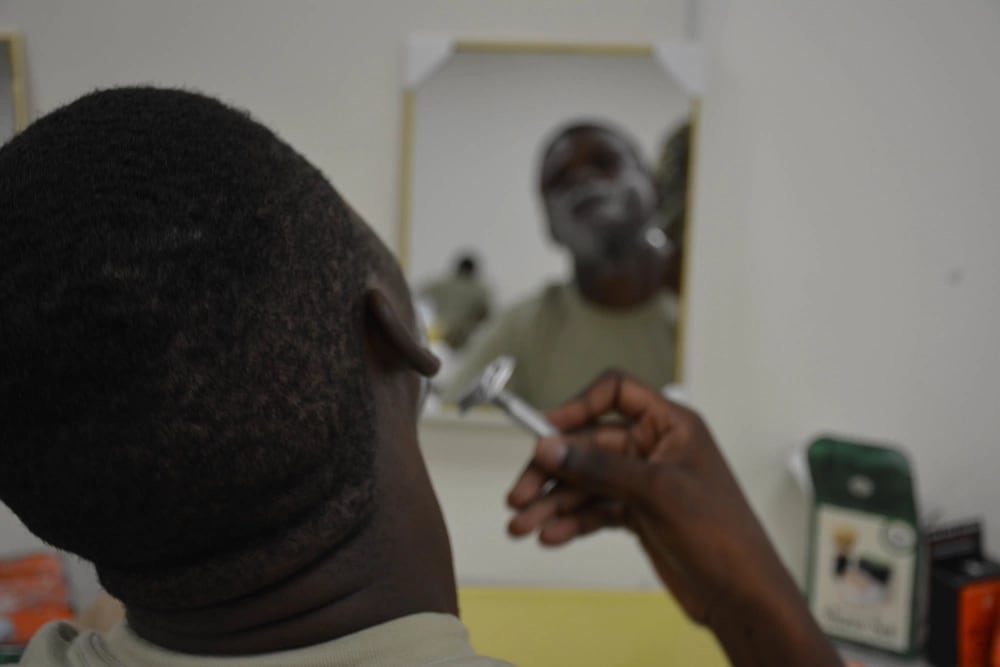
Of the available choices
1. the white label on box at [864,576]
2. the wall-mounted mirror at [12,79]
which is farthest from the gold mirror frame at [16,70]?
the white label on box at [864,576]

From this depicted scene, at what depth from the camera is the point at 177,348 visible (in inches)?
13.9

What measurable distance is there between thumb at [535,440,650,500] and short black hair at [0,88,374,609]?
31 cm

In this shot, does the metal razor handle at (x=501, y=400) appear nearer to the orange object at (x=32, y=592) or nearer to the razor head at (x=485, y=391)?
the razor head at (x=485, y=391)

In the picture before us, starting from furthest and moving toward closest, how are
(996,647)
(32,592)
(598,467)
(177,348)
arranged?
(32,592) → (996,647) → (598,467) → (177,348)

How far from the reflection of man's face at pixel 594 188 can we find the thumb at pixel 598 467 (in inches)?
15.5

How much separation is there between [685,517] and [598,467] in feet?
0.31

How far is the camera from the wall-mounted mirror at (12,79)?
0.99 metres

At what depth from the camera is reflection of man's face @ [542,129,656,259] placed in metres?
1.00

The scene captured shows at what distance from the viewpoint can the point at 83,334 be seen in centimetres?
34

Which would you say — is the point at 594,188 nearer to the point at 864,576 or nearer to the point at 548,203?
the point at 548,203

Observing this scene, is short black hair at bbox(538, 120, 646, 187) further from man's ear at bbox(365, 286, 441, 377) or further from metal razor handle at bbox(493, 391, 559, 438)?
man's ear at bbox(365, 286, 441, 377)

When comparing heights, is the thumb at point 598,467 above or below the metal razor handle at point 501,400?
below

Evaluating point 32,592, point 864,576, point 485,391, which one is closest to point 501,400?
point 485,391

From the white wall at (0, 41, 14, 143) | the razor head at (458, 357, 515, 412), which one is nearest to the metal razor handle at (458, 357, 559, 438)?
the razor head at (458, 357, 515, 412)
